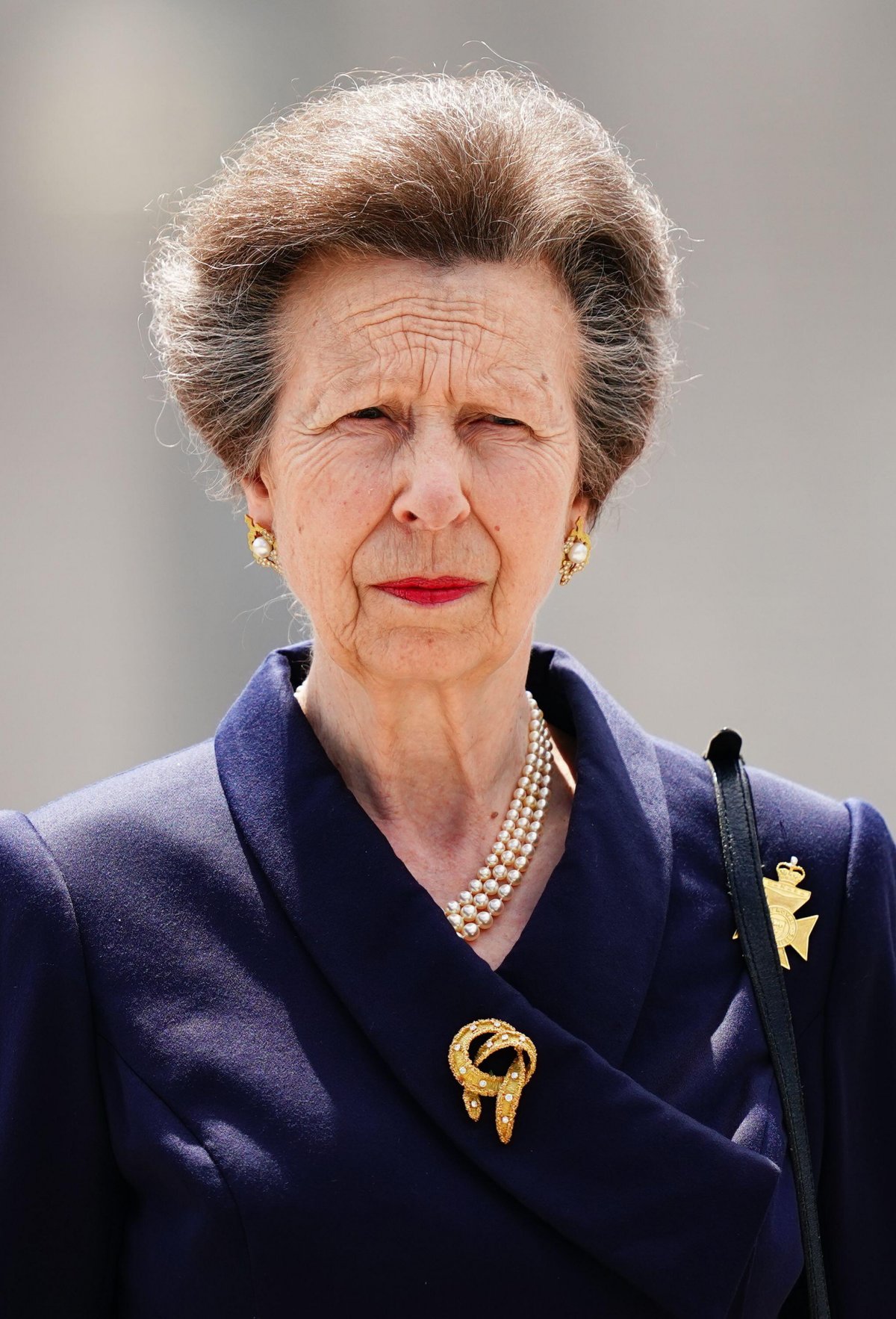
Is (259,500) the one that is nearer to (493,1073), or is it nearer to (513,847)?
(513,847)

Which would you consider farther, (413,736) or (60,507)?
(60,507)

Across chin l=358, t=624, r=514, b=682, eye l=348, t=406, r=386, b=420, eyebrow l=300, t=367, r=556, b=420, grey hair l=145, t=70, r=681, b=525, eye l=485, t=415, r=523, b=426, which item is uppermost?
grey hair l=145, t=70, r=681, b=525

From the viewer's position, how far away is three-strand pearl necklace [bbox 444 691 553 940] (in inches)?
79.7

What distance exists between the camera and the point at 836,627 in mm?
4270

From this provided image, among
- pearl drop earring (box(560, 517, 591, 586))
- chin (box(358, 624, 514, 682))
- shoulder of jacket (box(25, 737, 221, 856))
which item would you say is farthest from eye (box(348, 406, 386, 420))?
shoulder of jacket (box(25, 737, 221, 856))

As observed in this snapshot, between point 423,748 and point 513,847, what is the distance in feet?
0.60

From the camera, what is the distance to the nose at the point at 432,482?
6.15ft

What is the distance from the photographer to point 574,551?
220cm

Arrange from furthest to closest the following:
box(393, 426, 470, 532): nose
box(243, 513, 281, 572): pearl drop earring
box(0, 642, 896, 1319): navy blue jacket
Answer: box(243, 513, 281, 572): pearl drop earring, box(393, 426, 470, 532): nose, box(0, 642, 896, 1319): navy blue jacket

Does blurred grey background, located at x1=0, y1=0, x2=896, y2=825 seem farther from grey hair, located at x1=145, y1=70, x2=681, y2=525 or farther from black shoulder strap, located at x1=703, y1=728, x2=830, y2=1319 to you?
black shoulder strap, located at x1=703, y1=728, x2=830, y2=1319

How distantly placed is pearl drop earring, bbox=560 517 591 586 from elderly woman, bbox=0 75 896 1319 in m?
0.01

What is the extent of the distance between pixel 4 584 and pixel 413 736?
2.24 metres

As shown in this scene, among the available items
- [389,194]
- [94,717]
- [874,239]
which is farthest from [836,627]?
[389,194]

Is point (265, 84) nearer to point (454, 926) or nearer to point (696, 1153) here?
point (454, 926)
